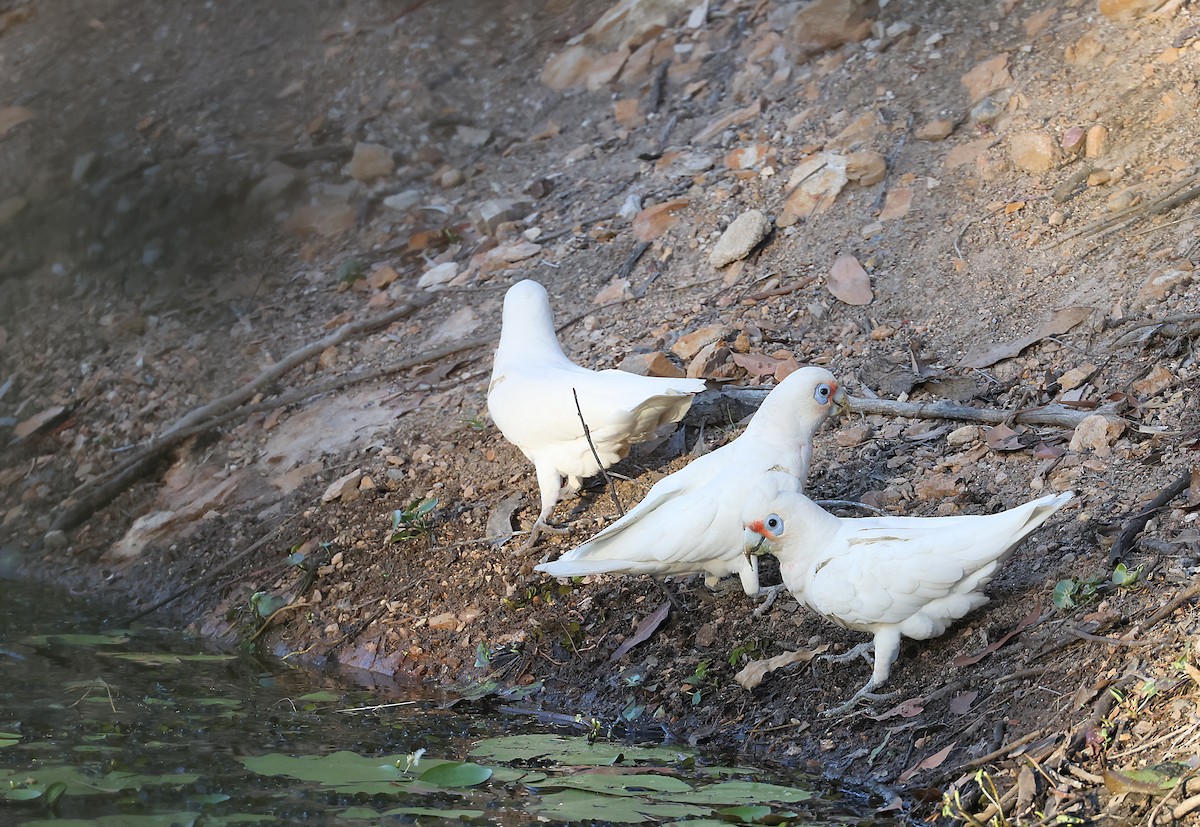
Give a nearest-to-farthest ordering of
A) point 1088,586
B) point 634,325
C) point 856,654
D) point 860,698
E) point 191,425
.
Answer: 1. point 1088,586
2. point 860,698
3. point 856,654
4. point 634,325
5. point 191,425

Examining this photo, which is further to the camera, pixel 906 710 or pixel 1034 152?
pixel 1034 152

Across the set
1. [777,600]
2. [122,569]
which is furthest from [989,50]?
[122,569]

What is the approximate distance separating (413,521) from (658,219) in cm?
264

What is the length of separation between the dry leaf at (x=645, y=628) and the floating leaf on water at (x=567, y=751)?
544 millimetres

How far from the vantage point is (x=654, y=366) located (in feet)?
18.2

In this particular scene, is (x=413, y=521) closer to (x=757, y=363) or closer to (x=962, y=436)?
(x=757, y=363)

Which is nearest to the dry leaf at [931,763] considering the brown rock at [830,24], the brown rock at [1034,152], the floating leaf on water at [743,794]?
the floating leaf on water at [743,794]

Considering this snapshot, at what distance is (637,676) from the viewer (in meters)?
4.30

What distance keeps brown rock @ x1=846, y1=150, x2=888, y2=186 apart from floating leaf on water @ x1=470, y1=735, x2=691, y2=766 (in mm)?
3807

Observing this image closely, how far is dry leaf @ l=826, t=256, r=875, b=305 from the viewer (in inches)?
231

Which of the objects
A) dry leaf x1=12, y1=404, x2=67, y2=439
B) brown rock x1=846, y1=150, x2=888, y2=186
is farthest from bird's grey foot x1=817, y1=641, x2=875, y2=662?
dry leaf x1=12, y1=404, x2=67, y2=439

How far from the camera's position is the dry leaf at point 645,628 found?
445cm

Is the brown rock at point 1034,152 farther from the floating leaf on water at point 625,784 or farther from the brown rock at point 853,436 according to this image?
the floating leaf on water at point 625,784

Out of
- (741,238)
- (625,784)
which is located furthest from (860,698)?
(741,238)
